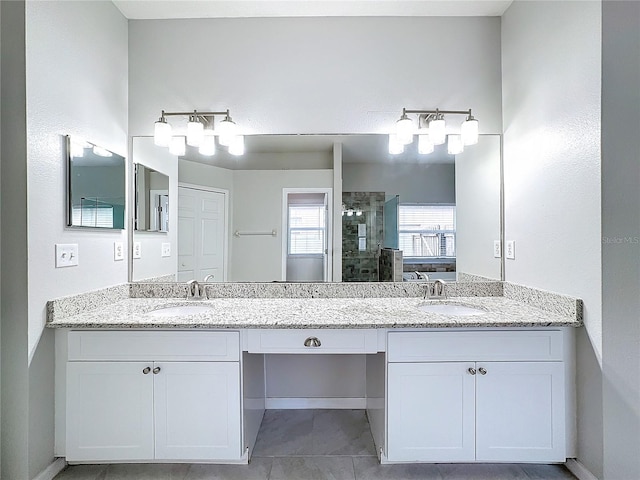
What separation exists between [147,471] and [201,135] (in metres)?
1.84

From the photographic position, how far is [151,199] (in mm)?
2094

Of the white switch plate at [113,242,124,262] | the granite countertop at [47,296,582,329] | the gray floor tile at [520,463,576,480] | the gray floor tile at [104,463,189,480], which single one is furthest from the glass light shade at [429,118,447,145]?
the gray floor tile at [104,463,189,480]

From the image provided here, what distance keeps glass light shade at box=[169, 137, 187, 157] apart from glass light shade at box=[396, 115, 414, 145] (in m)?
1.37

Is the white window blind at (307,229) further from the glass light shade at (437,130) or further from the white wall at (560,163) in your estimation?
the white wall at (560,163)

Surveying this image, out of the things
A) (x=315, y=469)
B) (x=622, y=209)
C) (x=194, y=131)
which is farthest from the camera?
(x=194, y=131)

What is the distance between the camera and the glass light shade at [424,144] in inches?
81.1

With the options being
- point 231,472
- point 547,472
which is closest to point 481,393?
A: point 547,472

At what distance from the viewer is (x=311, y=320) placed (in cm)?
150

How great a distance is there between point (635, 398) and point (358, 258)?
4.58 ft

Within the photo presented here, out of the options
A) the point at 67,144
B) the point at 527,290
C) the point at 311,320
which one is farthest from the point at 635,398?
the point at 67,144

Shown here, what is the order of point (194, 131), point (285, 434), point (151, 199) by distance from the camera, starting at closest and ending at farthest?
point (285, 434)
point (194, 131)
point (151, 199)

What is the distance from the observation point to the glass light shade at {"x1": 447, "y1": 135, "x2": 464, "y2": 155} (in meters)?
2.06

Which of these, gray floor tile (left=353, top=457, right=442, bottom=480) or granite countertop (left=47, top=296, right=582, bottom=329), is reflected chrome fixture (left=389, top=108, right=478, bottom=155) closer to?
granite countertop (left=47, top=296, right=582, bottom=329)

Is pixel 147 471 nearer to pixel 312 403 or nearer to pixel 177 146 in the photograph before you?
pixel 312 403
